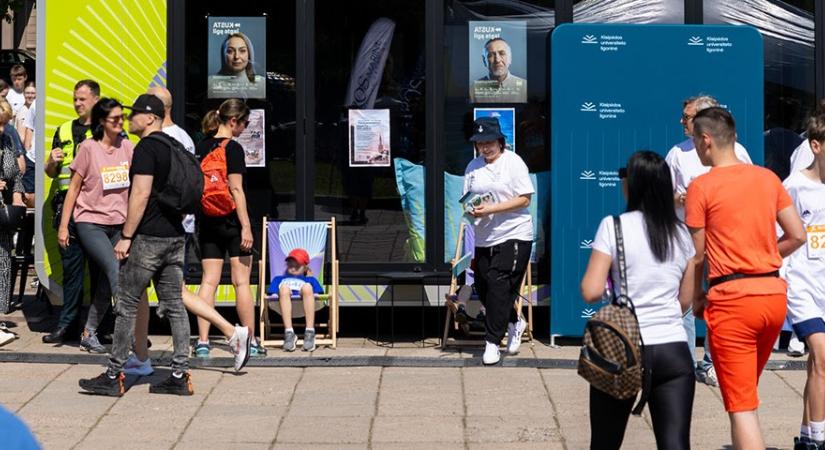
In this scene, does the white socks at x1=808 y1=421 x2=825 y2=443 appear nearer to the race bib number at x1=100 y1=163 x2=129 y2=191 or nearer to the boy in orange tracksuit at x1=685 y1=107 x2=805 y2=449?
the boy in orange tracksuit at x1=685 y1=107 x2=805 y2=449

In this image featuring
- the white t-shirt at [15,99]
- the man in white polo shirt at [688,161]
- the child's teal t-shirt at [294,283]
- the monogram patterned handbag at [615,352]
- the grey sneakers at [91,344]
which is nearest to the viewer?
the monogram patterned handbag at [615,352]

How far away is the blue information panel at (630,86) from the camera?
1051 centimetres

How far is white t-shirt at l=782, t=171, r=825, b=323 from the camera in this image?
6.98 m

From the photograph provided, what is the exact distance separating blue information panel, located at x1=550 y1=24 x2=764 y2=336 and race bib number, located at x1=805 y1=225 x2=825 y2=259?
3.31 m

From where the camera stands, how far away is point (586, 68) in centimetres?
1052

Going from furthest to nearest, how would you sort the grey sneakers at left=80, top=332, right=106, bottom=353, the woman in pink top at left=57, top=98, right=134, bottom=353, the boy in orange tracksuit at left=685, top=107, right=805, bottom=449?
the grey sneakers at left=80, top=332, right=106, bottom=353 → the woman in pink top at left=57, top=98, right=134, bottom=353 → the boy in orange tracksuit at left=685, top=107, right=805, bottom=449

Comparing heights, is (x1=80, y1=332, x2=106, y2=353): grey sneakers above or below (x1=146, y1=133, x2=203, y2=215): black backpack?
below

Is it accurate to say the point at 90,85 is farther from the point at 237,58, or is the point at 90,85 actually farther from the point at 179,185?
the point at 179,185

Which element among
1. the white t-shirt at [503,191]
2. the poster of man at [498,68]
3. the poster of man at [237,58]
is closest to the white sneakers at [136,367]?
the white t-shirt at [503,191]

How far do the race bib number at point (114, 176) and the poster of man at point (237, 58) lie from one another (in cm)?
122

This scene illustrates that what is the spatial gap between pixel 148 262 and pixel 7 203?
2551mm

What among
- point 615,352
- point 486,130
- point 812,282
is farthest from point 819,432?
point 486,130

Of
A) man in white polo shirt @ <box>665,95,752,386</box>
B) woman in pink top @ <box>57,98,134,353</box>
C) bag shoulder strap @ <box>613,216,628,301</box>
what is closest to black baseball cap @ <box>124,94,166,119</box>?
woman in pink top @ <box>57,98,134,353</box>

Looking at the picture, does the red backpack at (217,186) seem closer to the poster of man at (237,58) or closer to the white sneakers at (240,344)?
the white sneakers at (240,344)
